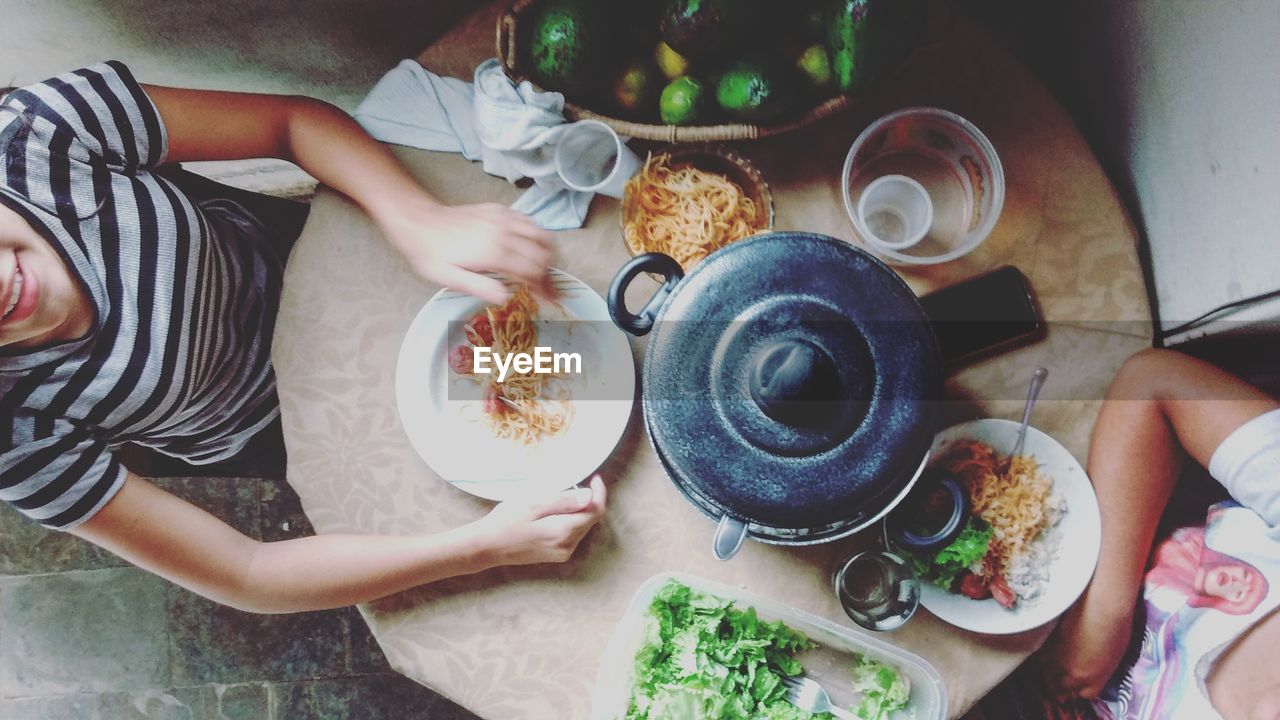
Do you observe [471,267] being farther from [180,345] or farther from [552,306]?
[180,345]

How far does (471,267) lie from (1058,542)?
91cm

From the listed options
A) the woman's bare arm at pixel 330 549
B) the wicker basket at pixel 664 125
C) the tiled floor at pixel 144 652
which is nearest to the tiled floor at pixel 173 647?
the tiled floor at pixel 144 652

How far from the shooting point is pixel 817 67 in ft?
3.33

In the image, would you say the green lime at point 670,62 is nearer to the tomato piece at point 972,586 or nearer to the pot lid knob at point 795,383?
the pot lid knob at point 795,383

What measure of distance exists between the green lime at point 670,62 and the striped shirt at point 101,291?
727mm

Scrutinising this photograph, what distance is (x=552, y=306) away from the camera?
3.75ft

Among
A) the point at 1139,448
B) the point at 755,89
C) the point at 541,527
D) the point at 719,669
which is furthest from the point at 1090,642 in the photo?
the point at 755,89

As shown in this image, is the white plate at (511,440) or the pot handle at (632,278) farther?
the white plate at (511,440)

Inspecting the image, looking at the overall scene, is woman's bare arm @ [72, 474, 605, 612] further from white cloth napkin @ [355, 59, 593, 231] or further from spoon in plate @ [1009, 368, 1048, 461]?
spoon in plate @ [1009, 368, 1048, 461]

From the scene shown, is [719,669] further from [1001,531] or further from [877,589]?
[1001,531]

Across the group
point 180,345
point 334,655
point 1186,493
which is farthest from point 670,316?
point 334,655

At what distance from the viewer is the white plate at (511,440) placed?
3.68 feet

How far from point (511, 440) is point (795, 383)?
524 mm

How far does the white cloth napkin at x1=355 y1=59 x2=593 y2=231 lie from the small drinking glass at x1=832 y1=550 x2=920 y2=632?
0.64 meters
